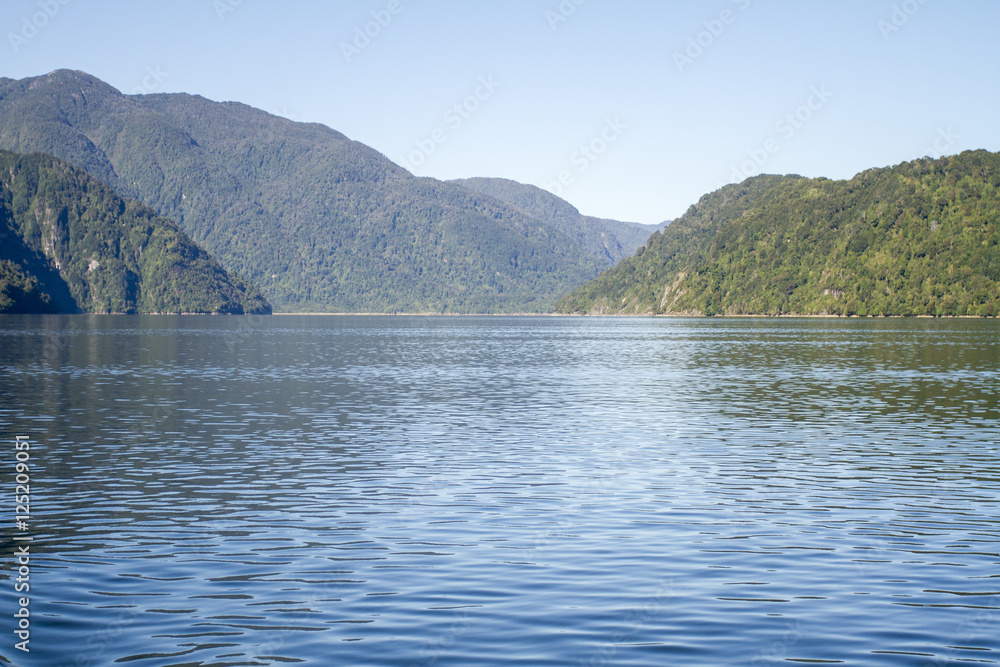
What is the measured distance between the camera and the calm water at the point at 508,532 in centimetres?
1510

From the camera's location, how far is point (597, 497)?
26.8m

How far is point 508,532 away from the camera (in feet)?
73.3

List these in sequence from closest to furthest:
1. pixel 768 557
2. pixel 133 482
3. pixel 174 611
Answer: pixel 174 611 < pixel 768 557 < pixel 133 482

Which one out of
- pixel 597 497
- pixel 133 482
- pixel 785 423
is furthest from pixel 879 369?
pixel 133 482

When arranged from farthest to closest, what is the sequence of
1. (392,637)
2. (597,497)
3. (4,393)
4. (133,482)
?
(4,393), (133,482), (597,497), (392,637)

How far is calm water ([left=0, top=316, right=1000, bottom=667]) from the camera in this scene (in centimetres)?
1510

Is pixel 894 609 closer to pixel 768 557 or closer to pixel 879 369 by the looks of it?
pixel 768 557

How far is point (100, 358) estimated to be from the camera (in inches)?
3661

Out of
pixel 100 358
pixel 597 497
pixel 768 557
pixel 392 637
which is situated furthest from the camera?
pixel 100 358

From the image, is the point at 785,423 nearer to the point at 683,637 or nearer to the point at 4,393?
the point at 683,637

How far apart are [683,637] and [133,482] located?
67.1 feet

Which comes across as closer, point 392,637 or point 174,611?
point 392,637

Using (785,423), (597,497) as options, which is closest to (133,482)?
(597,497)

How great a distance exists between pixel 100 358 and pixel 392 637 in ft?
287
